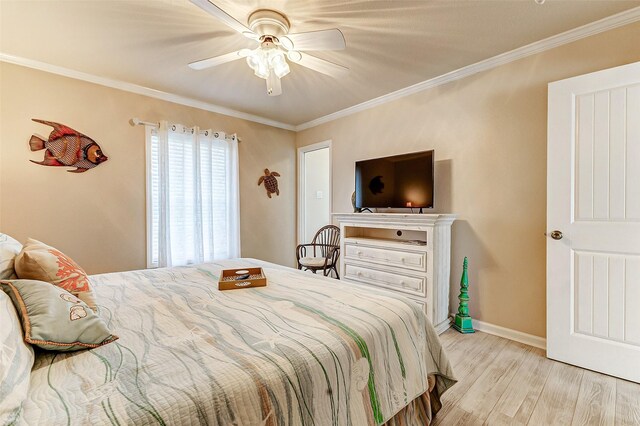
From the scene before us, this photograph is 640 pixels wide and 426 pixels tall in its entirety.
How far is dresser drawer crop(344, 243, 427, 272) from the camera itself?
8.45ft

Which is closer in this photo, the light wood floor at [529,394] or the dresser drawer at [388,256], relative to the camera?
the light wood floor at [529,394]

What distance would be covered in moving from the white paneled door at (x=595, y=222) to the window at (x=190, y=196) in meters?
3.37

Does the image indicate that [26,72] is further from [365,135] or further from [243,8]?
[365,135]

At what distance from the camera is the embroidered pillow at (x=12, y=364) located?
0.60m

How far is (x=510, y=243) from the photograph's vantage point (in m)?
2.44

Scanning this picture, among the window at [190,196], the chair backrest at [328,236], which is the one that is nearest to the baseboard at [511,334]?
the chair backrest at [328,236]

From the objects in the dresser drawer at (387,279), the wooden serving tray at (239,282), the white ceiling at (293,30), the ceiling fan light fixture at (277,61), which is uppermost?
the white ceiling at (293,30)

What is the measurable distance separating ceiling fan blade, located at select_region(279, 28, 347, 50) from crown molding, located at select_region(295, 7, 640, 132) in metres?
1.57

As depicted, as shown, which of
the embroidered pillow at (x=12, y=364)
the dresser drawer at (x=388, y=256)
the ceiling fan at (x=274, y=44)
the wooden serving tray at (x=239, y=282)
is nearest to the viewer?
the embroidered pillow at (x=12, y=364)

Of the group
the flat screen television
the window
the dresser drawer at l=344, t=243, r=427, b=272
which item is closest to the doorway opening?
the window

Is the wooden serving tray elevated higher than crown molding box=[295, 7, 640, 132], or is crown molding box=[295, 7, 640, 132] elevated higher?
crown molding box=[295, 7, 640, 132]

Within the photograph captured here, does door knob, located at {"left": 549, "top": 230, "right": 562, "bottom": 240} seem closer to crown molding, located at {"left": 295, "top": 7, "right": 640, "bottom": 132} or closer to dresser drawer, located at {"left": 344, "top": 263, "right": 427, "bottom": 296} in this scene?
dresser drawer, located at {"left": 344, "top": 263, "right": 427, "bottom": 296}

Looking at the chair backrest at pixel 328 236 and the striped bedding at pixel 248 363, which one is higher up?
the chair backrest at pixel 328 236

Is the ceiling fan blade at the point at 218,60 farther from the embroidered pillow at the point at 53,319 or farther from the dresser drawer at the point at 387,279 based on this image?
the dresser drawer at the point at 387,279
